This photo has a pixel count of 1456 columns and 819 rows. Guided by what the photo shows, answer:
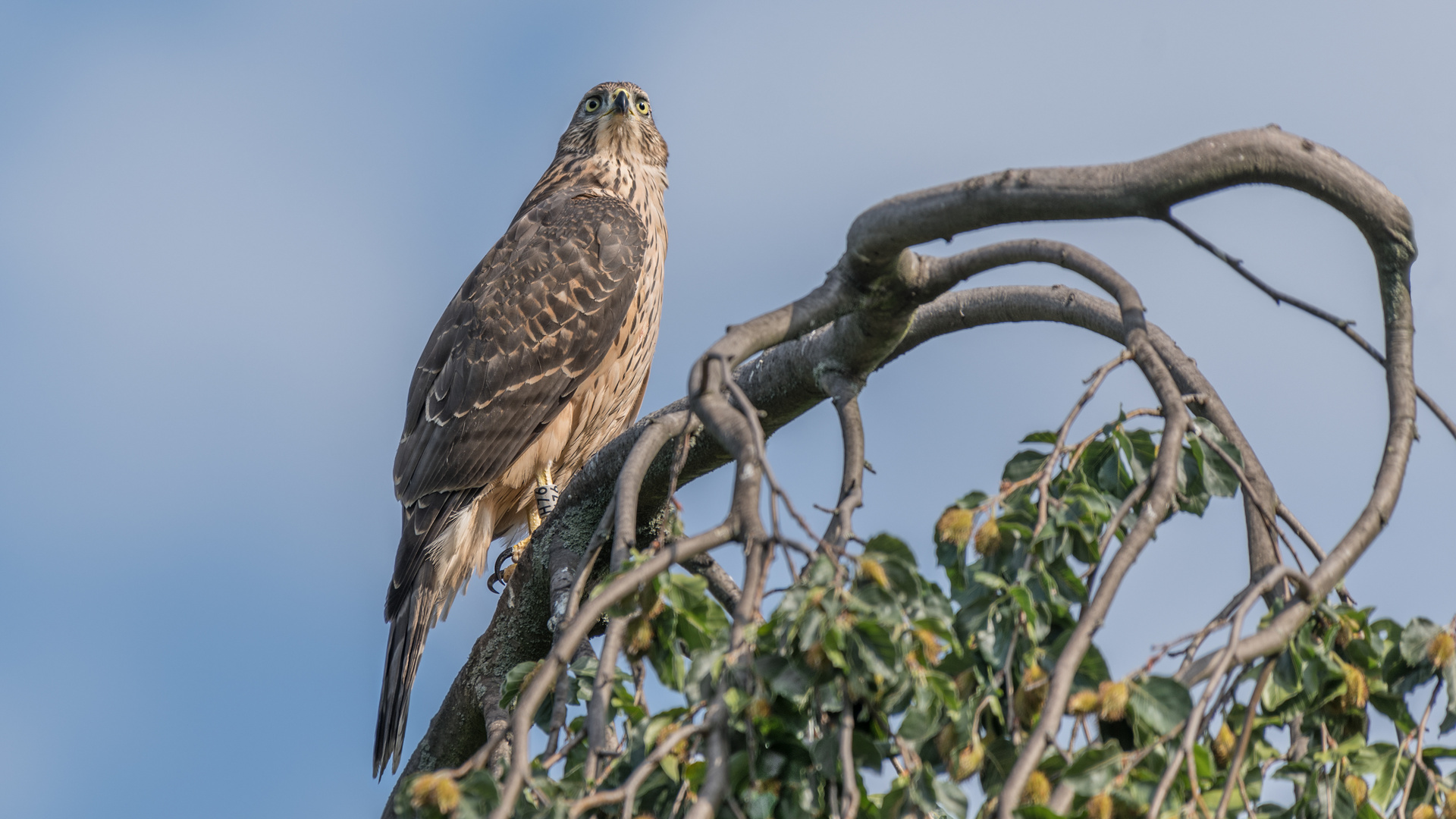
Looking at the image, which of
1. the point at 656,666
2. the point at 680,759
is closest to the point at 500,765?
the point at 656,666

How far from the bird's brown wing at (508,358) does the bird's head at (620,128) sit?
77 cm

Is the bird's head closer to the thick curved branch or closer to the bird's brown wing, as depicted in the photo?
the bird's brown wing

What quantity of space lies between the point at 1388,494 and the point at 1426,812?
0.50m

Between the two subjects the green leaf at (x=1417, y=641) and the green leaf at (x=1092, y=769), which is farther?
the green leaf at (x=1417, y=641)

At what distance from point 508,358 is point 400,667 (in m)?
1.33

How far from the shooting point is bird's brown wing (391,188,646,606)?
526 cm

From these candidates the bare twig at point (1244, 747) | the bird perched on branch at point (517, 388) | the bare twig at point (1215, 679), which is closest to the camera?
the bare twig at point (1215, 679)

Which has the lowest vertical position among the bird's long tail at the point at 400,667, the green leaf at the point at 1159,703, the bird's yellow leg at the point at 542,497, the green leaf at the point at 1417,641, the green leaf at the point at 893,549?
the green leaf at the point at 1159,703

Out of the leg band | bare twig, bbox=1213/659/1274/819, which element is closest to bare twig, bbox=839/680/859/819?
bare twig, bbox=1213/659/1274/819

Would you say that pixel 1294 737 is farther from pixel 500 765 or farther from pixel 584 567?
pixel 500 765

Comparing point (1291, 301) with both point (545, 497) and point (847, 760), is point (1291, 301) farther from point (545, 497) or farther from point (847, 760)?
point (545, 497)

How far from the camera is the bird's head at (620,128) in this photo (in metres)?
6.36

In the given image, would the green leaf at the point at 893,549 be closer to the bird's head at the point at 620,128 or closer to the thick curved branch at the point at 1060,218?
the thick curved branch at the point at 1060,218

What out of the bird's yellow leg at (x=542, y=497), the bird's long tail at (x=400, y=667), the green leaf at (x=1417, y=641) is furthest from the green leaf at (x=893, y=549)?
the bird's yellow leg at (x=542, y=497)
